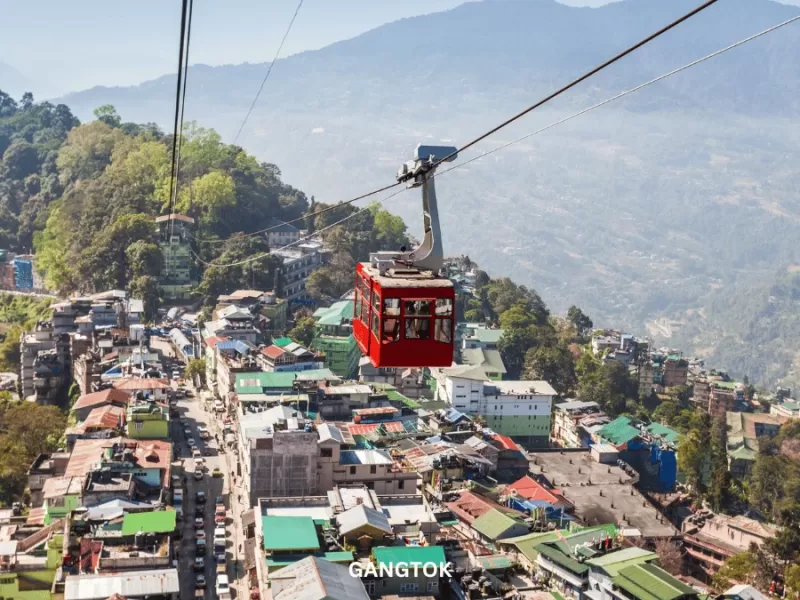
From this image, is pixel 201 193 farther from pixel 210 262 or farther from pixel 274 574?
pixel 274 574

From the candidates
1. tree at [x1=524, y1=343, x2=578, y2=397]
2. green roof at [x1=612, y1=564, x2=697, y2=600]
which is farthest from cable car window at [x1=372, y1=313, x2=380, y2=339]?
tree at [x1=524, y1=343, x2=578, y2=397]

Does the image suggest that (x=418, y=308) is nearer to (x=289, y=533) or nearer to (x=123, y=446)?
(x=289, y=533)

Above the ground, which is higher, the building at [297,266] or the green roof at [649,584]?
the building at [297,266]

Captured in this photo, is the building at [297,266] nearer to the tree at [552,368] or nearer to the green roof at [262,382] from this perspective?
the tree at [552,368]

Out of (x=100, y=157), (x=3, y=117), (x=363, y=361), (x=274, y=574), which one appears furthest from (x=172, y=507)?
(x=3, y=117)

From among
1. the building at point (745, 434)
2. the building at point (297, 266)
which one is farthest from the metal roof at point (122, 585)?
the building at point (745, 434)

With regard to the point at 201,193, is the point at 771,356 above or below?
below
